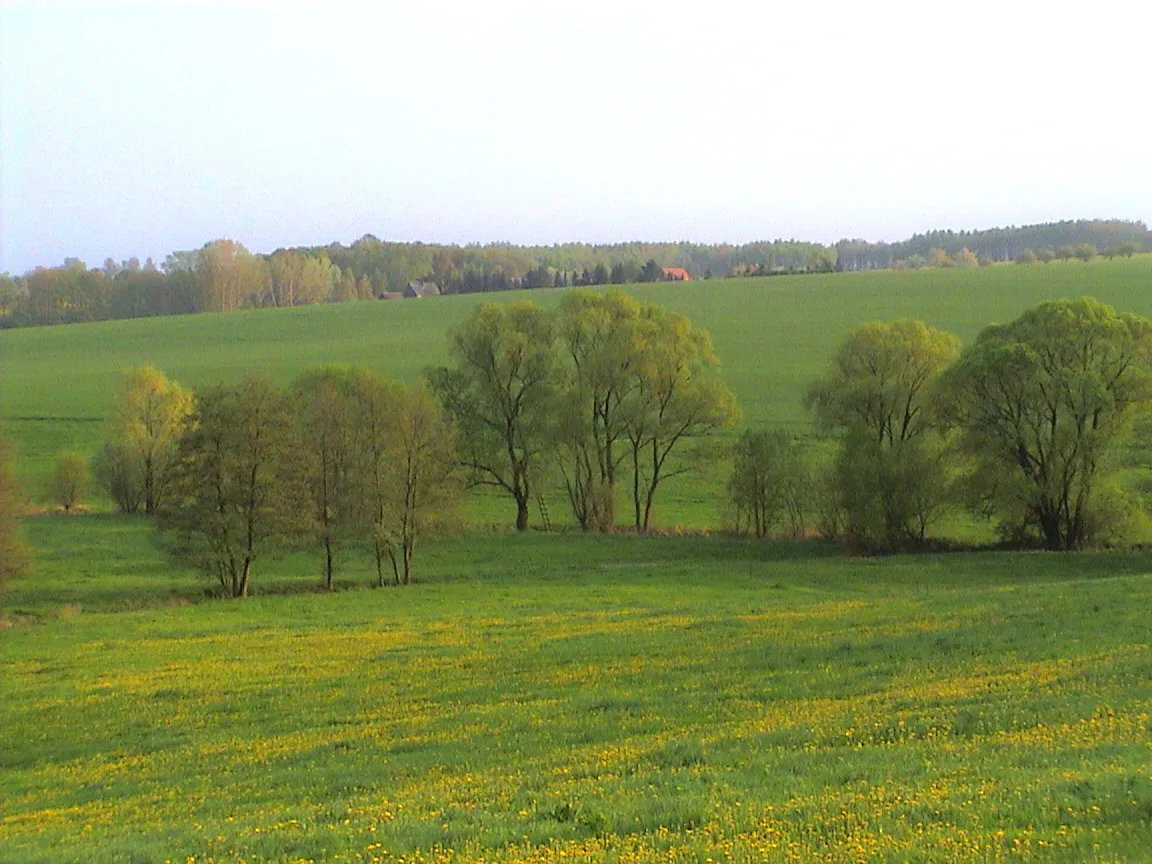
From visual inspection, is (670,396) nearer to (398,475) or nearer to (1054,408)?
(398,475)

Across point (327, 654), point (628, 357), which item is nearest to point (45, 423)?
point (628, 357)

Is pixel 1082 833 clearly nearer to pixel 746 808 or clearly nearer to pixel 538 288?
pixel 746 808

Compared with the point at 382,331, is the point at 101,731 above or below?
below

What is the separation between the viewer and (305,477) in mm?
42125

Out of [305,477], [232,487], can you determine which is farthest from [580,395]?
[232,487]

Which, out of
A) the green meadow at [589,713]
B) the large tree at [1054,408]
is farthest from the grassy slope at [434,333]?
the green meadow at [589,713]

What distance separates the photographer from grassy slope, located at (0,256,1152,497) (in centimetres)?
8800

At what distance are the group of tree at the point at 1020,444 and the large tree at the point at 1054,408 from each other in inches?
1.7

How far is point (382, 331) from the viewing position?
124500 millimetres

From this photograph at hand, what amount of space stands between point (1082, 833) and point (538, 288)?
513 ft

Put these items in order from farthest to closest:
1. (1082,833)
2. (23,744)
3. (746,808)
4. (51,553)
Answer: (51,553) < (23,744) < (746,808) < (1082,833)

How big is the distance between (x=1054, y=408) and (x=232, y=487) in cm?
3342

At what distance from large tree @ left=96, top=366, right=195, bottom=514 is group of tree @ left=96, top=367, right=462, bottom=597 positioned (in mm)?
21455

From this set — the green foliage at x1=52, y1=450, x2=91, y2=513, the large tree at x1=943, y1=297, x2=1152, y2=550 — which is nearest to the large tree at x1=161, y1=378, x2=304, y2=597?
the large tree at x1=943, y1=297, x2=1152, y2=550
